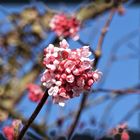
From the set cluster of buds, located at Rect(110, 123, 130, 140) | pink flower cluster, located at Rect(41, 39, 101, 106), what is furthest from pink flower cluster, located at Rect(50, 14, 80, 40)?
pink flower cluster, located at Rect(41, 39, 101, 106)

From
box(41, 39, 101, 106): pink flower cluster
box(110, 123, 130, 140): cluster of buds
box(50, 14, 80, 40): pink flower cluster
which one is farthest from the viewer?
box(50, 14, 80, 40): pink flower cluster

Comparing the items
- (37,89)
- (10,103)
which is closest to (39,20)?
(10,103)

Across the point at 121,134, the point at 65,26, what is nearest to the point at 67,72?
the point at 121,134

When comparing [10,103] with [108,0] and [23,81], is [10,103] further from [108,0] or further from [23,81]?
[108,0]

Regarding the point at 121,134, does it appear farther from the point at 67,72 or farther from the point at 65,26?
the point at 65,26

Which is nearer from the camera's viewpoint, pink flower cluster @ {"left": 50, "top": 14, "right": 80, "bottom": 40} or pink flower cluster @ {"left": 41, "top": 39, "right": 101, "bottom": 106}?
pink flower cluster @ {"left": 41, "top": 39, "right": 101, "bottom": 106}

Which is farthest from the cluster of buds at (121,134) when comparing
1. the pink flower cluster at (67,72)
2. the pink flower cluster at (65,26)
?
the pink flower cluster at (65,26)

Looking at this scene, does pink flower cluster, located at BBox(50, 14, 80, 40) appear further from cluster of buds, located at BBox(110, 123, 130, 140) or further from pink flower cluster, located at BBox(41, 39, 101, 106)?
pink flower cluster, located at BBox(41, 39, 101, 106)

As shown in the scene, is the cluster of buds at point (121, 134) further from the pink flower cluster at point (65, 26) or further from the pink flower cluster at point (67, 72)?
the pink flower cluster at point (65, 26)
